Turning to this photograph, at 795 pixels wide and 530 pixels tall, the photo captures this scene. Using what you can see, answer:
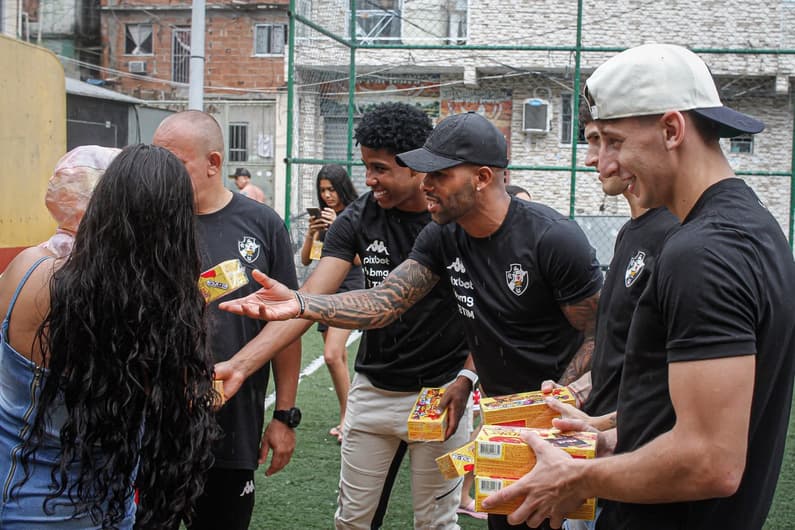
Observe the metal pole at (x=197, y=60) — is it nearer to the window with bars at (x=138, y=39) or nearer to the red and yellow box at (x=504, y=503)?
the red and yellow box at (x=504, y=503)

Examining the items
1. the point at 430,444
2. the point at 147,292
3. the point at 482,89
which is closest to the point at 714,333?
the point at 147,292

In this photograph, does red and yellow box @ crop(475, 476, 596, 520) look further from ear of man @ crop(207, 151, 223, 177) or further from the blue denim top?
ear of man @ crop(207, 151, 223, 177)

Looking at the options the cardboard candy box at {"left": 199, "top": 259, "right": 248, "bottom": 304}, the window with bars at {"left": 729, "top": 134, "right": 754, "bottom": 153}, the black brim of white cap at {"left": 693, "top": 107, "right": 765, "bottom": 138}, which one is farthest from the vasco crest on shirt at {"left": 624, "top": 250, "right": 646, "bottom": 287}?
the window with bars at {"left": 729, "top": 134, "right": 754, "bottom": 153}

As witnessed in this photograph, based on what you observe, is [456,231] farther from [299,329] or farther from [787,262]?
[787,262]

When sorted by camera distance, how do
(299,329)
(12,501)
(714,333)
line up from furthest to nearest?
1. (299,329)
2. (12,501)
3. (714,333)

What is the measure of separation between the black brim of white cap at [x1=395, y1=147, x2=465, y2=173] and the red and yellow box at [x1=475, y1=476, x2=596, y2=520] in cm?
168

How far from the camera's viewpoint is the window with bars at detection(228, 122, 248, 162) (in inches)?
1219

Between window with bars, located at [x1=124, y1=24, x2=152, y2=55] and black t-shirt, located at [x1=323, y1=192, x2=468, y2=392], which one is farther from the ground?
window with bars, located at [x1=124, y1=24, x2=152, y2=55]

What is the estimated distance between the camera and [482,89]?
21703 millimetres

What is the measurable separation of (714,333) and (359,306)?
2.19 meters

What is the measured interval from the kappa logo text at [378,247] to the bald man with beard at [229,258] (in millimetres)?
784

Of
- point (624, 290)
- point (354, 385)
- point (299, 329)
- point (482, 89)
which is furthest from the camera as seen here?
point (482, 89)

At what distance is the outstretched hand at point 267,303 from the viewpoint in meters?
3.14

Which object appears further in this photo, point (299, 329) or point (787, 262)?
point (299, 329)
